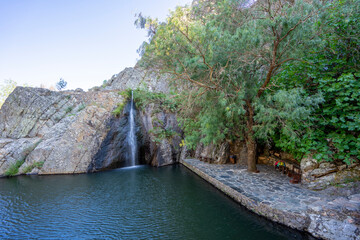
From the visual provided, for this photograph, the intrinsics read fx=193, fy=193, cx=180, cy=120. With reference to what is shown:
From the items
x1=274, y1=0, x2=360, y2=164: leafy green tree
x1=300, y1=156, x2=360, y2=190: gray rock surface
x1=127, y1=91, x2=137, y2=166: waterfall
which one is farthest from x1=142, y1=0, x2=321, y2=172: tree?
x1=127, y1=91, x2=137, y2=166: waterfall

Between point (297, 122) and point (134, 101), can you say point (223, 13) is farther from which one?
point (134, 101)

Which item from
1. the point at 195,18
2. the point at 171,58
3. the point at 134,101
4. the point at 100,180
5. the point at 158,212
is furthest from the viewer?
the point at 134,101

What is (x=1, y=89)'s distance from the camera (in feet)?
101

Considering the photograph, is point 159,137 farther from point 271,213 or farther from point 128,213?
point 271,213

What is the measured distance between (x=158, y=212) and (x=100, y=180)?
5.44 meters

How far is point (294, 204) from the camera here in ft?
16.6

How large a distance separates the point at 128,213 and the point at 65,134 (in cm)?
940

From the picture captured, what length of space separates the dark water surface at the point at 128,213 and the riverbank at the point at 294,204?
0.87 ft

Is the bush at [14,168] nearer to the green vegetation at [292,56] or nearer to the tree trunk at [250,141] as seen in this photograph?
the green vegetation at [292,56]

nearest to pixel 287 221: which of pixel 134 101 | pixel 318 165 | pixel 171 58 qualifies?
pixel 318 165

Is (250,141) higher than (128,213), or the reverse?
(250,141)

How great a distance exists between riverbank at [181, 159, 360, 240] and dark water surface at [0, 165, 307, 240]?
27 cm

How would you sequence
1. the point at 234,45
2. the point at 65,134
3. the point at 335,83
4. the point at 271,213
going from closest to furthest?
the point at 271,213 < the point at 335,83 < the point at 234,45 < the point at 65,134

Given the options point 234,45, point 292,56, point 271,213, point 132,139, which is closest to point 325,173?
point 271,213
